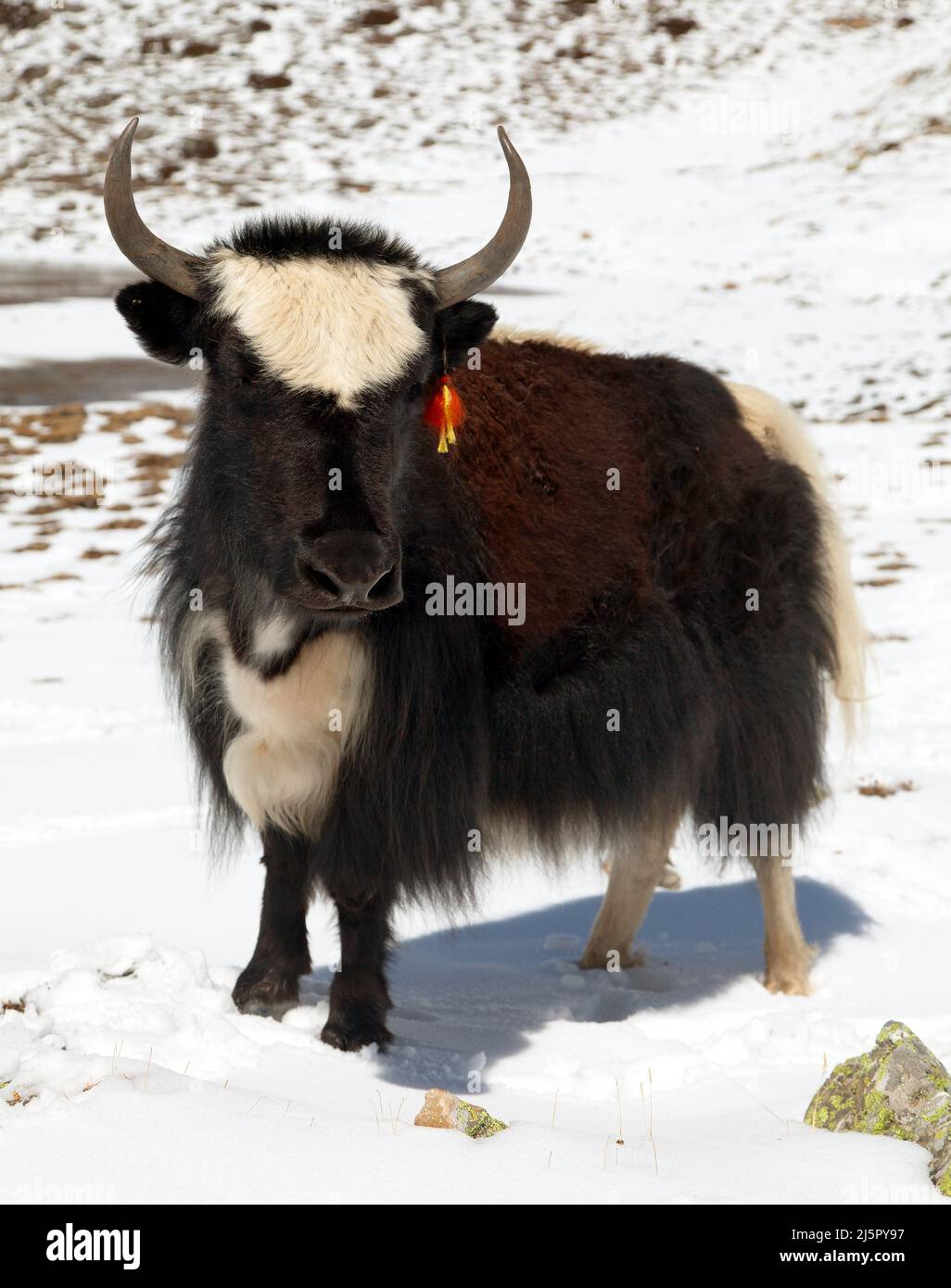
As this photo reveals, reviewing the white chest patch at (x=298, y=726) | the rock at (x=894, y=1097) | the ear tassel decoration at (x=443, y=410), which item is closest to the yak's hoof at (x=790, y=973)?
the rock at (x=894, y=1097)

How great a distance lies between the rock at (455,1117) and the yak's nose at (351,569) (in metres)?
1.00

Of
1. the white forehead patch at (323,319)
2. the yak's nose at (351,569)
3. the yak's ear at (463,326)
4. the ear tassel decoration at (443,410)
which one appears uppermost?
the white forehead patch at (323,319)

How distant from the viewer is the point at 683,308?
53.9ft

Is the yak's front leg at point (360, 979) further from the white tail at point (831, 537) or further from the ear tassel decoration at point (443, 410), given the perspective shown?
the white tail at point (831, 537)

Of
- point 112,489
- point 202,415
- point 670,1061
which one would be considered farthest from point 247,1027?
point 112,489

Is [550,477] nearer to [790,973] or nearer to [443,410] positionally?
[443,410]

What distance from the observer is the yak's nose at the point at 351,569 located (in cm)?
297

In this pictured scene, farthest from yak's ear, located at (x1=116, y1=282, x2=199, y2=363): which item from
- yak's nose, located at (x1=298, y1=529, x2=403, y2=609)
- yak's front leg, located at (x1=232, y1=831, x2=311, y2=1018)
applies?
yak's front leg, located at (x1=232, y1=831, x2=311, y2=1018)

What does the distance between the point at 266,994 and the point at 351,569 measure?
4.82ft

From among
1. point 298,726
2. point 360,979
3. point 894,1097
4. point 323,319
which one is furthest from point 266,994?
point 323,319

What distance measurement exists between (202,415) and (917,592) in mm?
5839

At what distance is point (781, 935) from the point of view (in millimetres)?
4594

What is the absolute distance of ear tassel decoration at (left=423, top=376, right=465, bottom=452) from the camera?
3.54 metres

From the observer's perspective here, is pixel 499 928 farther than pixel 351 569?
Yes
